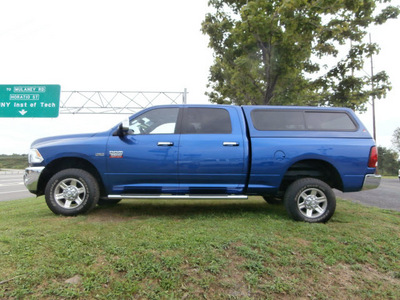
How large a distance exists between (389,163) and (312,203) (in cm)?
5666

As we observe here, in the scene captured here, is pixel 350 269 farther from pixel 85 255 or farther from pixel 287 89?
pixel 287 89

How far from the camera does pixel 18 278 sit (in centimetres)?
220

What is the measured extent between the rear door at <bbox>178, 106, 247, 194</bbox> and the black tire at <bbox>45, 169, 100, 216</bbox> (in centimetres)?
139

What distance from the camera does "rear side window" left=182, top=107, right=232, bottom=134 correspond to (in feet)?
13.2

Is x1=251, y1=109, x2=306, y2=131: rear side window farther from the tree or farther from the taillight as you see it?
the tree

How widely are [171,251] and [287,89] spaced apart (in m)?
8.10

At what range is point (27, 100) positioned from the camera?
15086 millimetres

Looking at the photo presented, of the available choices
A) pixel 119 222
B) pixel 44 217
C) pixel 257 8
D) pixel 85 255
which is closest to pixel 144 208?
pixel 119 222

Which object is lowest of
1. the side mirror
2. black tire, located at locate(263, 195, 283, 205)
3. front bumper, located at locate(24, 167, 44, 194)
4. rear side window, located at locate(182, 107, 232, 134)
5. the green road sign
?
black tire, located at locate(263, 195, 283, 205)

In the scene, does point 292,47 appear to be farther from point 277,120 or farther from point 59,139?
point 59,139

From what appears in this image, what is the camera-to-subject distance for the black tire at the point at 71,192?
12.5 ft

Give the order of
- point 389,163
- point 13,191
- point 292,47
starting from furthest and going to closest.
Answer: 1. point 389,163
2. point 13,191
3. point 292,47

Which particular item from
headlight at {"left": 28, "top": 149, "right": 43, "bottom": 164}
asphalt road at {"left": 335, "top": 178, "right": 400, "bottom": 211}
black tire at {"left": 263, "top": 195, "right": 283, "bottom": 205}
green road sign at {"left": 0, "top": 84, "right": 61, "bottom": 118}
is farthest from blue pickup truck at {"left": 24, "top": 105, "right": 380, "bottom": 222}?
green road sign at {"left": 0, "top": 84, "right": 61, "bottom": 118}

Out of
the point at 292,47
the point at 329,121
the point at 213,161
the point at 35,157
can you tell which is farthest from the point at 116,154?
the point at 292,47
